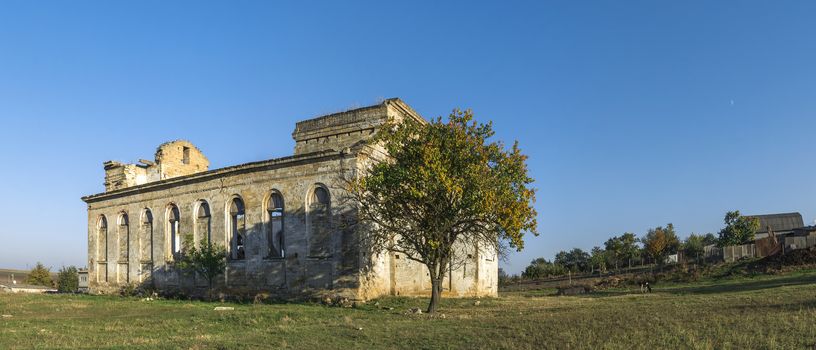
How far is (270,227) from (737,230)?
45.3 meters

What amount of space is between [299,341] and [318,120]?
69.4 ft

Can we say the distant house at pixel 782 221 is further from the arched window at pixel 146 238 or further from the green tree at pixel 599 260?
the arched window at pixel 146 238

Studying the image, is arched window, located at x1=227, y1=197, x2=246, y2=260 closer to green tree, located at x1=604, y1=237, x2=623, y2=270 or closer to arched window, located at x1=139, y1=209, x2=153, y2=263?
arched window, located at x1=139, y1=209, x2=153, y2=263

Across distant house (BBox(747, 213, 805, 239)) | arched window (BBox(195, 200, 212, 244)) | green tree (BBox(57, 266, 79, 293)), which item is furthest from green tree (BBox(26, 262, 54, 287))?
distant house (BBox(747, 213, 805, 239))

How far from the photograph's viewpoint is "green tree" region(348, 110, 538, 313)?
18.9 meters

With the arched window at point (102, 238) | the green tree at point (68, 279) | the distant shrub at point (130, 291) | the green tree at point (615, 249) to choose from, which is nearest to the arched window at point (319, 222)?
the distant shrub at point (130, 291)

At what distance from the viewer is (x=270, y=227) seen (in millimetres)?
28047

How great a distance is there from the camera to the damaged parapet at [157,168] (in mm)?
38531

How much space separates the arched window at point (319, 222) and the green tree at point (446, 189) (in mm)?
5322

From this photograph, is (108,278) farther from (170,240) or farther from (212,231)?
(212,231)

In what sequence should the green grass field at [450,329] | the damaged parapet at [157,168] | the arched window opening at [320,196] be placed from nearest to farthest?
the green grass field at [450,329] < the arched window opening at [320,196] < the damaged parapet at [157,168]

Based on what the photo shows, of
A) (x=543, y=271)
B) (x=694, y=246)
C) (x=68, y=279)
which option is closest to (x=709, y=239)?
(x=694, y=246)

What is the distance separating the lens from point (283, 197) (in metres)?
27.2

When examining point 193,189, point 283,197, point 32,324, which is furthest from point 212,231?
point 32,324
